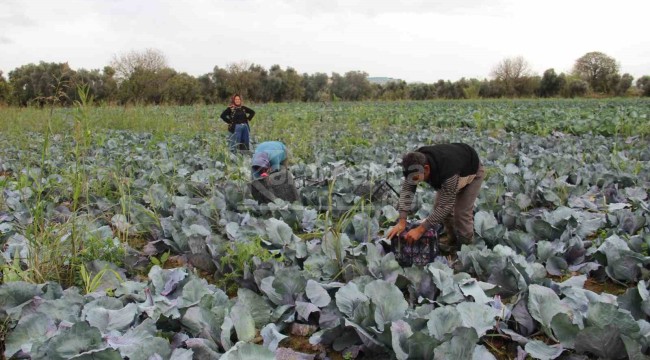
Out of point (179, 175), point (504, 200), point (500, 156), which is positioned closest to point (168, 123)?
point (179, 175)

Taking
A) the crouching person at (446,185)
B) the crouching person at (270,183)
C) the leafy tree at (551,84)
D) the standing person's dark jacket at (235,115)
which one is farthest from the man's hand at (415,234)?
the leafy tree at (551,84)

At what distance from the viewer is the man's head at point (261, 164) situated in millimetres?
4414

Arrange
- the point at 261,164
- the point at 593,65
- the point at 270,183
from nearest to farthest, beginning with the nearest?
the point at 270,183 < the point at 261,164 < the point at 593,65

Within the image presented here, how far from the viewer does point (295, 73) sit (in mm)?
43594

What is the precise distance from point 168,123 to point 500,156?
25.6ft

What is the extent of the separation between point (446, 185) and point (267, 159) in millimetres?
2014

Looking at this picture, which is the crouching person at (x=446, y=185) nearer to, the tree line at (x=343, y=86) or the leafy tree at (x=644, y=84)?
the tree line at (x=343, y=86)

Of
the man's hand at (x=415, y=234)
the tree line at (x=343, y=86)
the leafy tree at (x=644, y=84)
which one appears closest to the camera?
the man's hand at (x=415, y=234)

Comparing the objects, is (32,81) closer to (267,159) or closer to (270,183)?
(267,159)

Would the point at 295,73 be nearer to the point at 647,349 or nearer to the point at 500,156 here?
the point at 500,156

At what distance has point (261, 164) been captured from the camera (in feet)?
14.5

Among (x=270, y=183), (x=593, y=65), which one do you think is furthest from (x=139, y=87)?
(x=593, y=65)

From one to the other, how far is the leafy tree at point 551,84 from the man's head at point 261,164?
40.7m

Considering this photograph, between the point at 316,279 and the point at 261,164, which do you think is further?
the point at 261,164
